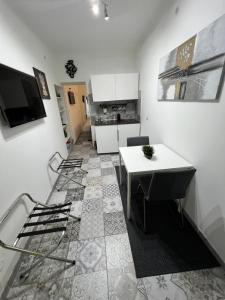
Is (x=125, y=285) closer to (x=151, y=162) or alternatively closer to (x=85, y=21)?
(x=151, y=162)

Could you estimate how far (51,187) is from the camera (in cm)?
239

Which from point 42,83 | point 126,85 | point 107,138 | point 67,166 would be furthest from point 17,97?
point 126,85

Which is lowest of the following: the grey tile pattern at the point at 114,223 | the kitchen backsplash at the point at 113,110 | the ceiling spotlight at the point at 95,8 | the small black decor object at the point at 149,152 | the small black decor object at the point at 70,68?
the grey tile pattern at the point at 114,223

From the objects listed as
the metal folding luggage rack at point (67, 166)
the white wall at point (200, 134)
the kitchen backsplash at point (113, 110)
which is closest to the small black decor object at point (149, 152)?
the white wall at point (200, 134)

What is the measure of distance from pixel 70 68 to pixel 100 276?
4110 mm

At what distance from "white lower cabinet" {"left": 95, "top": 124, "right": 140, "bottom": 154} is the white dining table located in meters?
1.57

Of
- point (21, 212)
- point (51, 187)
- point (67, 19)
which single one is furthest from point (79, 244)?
point (67, 19)

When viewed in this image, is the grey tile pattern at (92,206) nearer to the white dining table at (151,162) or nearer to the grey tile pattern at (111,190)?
the grey tile pattern at (111,190)

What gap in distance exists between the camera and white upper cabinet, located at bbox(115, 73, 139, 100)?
331 centimetres

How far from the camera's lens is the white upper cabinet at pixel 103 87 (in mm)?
3258

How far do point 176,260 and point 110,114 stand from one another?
139 inches

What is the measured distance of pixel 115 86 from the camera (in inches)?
132

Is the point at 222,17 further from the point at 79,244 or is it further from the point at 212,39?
the point at 79,244

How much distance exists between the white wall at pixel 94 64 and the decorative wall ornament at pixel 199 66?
1997mm
